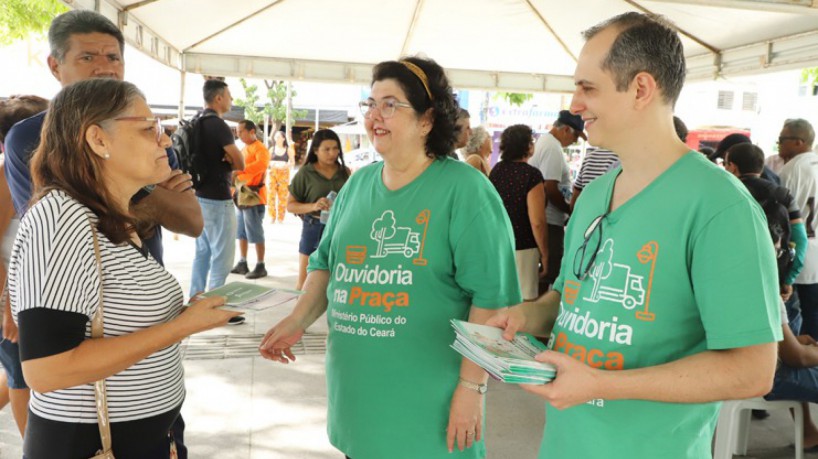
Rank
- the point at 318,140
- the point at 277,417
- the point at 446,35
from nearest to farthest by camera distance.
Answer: the point at 277,417, the point at 318,140, the point at 446,35

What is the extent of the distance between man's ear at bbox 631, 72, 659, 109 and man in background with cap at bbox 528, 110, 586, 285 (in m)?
3.83

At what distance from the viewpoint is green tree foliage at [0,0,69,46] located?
8508mm

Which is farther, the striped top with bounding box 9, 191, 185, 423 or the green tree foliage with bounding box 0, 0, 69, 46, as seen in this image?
the green tree foliage with bounding box 0, 0, 69, 46

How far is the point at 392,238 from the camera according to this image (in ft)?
6.09

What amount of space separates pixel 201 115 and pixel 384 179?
12.9ft

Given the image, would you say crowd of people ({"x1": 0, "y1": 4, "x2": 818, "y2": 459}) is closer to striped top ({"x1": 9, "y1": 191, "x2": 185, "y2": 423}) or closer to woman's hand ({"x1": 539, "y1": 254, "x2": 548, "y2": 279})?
striped top ({"x1": 9, "y1": 191, "x2": 185, "y2": 423})

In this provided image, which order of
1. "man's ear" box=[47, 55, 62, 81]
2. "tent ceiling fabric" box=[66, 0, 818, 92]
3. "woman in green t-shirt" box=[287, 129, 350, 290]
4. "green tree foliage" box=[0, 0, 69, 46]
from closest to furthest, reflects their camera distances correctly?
"man's ear" box=[47, 55, 62, 81] < "woman in green t-shirt" box=[287, 129, 350, 290] < "tent ceiling fabric" box=[66, 0, 818, 92] < "green tree foliage" box=[0, 0, 69, 46]

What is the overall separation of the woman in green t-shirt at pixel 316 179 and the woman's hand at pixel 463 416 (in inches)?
152

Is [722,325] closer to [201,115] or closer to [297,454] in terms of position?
[297,454]

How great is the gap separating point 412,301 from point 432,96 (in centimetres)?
73

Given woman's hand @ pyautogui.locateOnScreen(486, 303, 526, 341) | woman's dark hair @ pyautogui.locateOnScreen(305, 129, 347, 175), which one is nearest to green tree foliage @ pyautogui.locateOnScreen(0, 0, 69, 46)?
woman's dark hair @ pyautogui.locateOnScreen(305, 129, 347, 175)

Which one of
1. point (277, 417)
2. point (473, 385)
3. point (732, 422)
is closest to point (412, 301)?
point (473, 385)

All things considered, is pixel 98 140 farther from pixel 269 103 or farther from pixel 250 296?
pixel 269 103

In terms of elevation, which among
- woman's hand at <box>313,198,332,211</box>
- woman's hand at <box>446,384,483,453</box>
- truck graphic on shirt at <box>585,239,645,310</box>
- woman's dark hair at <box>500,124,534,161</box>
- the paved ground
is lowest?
the paved ground
